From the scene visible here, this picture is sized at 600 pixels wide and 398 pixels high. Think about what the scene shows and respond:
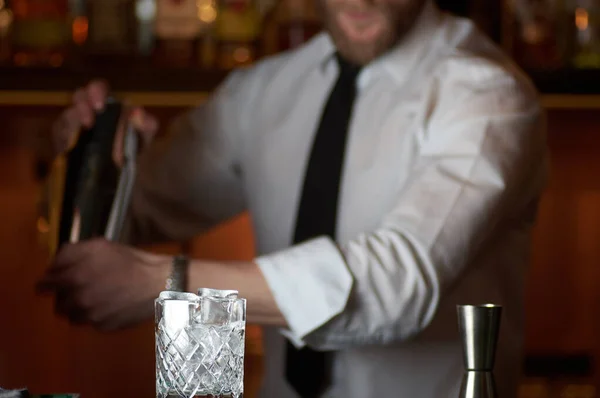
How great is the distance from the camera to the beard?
1.65 metres

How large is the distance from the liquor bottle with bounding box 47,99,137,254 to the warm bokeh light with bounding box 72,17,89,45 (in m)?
0.82

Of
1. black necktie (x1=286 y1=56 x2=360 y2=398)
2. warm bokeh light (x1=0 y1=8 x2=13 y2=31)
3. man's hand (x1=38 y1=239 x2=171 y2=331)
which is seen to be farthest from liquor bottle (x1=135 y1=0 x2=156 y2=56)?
man's hand (x1=38 y1=239 x2=171 y2=331)

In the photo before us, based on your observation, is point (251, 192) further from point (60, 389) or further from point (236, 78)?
point (60, 389)

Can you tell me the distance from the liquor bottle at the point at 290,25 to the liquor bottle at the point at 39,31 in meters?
0.40

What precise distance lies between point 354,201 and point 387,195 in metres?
0.06

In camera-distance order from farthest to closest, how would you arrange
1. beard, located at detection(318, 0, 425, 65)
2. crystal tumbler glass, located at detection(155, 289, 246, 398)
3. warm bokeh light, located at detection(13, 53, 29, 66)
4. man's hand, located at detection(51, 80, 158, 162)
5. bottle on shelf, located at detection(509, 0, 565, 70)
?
bottle on shelf, located at detection(509, 0, 565, 70) → warm bokeh light, located at detection(13, 53, 29, 66) → beard, located at detection(318, 0, 425, 65) → man's hand, located at detection(51, 80, 158, 162) → crystal tumbler glass, located at detection(155, 289, 246, 398)

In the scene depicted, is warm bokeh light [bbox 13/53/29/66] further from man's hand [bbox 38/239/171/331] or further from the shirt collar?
man's hand [bbox 38/239/171/331]

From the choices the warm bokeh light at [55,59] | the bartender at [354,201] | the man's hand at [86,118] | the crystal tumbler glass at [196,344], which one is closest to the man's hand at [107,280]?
the bartender at [354,201]

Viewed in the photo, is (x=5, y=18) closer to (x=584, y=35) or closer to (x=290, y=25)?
(x=290, y=25)

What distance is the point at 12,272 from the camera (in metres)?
2.41

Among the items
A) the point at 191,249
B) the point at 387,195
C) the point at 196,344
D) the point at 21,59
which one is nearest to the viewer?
the point at 196,344

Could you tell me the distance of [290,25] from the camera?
225 centimetres

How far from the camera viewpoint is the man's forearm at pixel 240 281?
4.22 ft

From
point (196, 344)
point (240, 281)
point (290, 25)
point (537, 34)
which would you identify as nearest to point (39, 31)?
point (290, 25)
